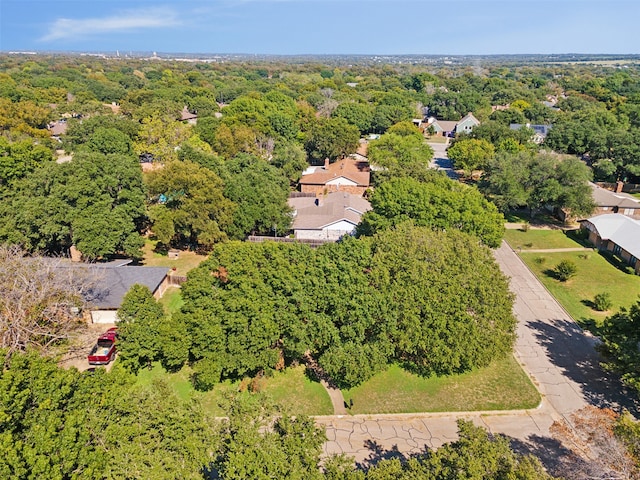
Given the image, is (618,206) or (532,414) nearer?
(532,414)

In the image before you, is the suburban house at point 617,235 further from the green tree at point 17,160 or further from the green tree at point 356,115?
the green tree at point 17,160

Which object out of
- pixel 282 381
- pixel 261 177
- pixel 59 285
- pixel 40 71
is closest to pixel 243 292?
pixel 282 381

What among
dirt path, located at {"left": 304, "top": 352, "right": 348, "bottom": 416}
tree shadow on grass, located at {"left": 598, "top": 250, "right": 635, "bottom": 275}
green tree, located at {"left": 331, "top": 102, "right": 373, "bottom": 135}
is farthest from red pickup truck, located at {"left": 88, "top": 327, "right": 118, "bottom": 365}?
green tree, located at {"left": 331, "top": 102, "right": 373, "bottom": 135}

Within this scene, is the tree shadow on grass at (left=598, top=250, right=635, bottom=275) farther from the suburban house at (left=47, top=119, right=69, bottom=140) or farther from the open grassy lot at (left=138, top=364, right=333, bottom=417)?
the suburban house at (left=47, top=119, right=69, bottom=140)

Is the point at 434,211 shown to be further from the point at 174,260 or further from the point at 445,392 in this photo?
the point at 174,260

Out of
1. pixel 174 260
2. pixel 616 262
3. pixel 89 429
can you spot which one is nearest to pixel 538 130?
pixel 616 262
